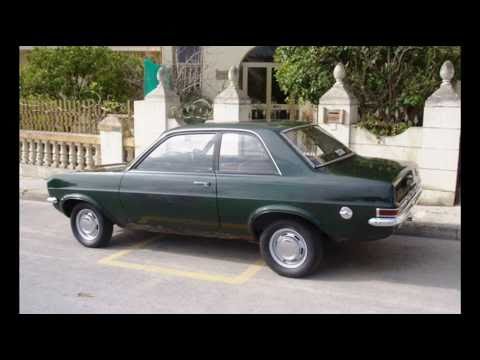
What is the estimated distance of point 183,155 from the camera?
6.31 meters

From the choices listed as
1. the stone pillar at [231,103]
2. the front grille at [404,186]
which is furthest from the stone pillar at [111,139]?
the front grille at [404,186]

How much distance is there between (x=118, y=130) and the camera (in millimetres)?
10586

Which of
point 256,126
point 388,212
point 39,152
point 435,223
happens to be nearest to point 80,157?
point 39,152

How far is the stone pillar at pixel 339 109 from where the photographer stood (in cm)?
895

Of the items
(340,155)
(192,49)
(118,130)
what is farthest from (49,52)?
(340,155)

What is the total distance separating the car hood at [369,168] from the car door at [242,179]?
64 cm

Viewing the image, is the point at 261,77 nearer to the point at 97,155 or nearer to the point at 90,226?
the point at 97,155

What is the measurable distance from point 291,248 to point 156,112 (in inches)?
211

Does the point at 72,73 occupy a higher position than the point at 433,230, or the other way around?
the point at 72,73

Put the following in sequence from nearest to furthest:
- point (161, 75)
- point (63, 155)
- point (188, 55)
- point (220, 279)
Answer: point (220, 279)
point (161, 75)
point (63, 155)
point (188, 55)

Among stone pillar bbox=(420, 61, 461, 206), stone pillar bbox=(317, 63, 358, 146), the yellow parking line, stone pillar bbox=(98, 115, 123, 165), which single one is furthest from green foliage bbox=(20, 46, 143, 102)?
stone pillar bbox=(420, 61, 461, 206)

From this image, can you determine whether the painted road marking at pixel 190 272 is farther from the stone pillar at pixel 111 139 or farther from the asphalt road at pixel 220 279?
the stone pillar at pixel 111 139

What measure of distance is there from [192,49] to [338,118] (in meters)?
10.2
